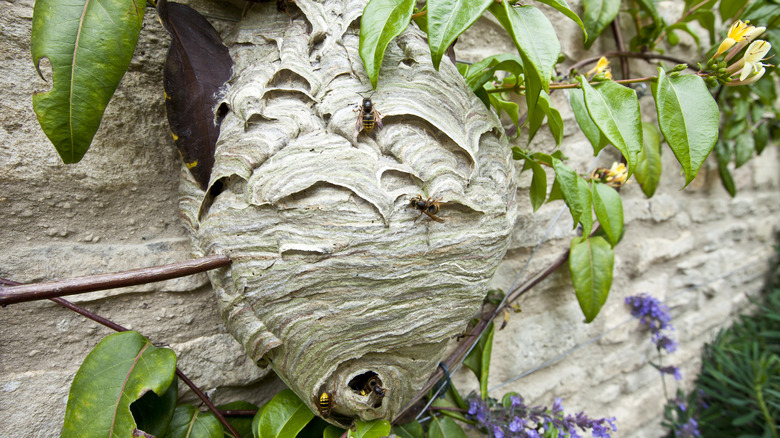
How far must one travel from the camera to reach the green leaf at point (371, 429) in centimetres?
70

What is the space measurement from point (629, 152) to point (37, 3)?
797 millimetres

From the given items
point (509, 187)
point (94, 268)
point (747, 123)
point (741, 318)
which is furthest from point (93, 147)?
point (741, 318)

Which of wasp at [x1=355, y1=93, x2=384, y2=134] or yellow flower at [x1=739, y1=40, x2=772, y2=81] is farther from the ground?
yellow flower at [x1=739, y1=40, x2=772, y2=81]

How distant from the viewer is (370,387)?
0.69m

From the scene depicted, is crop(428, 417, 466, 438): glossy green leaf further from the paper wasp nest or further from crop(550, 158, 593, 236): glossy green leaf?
crop(550, 158, 593, 236): glossy green leaf

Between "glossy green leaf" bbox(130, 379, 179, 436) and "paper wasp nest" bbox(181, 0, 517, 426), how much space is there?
0.59ft

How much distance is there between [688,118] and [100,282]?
855 mm

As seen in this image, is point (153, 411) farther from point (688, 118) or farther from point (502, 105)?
point (688, 118)

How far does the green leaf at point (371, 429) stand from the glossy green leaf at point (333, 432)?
0.06 m

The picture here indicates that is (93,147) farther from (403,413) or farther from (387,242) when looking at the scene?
(403,413)

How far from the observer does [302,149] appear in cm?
64

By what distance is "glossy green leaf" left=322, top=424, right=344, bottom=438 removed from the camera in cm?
74

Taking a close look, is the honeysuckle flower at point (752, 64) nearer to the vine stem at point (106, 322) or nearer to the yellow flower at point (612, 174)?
the yellow flower at point (612, 174)

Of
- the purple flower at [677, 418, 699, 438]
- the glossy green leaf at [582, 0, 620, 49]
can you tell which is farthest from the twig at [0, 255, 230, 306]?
the purple flower at [677, 418, 699, 438]
